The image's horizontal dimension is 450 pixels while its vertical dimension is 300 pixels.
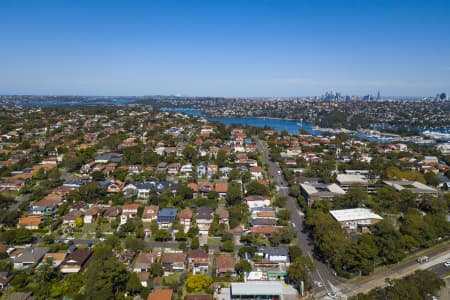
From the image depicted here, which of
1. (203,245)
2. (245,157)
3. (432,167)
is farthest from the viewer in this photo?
(245,157)

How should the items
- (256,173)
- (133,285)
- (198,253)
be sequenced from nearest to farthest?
(133,285) < (198,253) < (256,173)

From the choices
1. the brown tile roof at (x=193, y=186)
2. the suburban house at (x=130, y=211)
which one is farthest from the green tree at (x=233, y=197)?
the suburban house at (x=130, y=211)

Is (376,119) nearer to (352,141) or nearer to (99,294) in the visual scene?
(352,141)

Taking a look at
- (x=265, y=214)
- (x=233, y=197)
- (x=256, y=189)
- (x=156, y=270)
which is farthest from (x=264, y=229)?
(x=156, y=270)

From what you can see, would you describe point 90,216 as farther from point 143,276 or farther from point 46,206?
point 143,276

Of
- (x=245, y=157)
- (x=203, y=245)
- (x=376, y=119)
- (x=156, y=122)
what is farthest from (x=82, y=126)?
(x=376, y=119)
